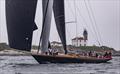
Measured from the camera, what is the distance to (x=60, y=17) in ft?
249

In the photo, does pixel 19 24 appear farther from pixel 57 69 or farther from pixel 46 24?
pixel 57 69

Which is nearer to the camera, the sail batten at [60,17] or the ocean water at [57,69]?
the ocean water at [57,69]

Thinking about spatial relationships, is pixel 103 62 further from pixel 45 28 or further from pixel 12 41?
pixel 12 41

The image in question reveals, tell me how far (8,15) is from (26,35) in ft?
12.4

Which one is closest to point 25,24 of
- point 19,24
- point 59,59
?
point 19,24

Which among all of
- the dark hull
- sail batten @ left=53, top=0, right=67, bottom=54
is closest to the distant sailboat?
the dark hull

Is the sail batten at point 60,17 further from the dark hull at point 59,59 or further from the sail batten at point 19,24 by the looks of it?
the sail batten at point 19,24

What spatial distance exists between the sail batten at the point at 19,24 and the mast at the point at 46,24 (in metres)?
4.33

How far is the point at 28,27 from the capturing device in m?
65.0

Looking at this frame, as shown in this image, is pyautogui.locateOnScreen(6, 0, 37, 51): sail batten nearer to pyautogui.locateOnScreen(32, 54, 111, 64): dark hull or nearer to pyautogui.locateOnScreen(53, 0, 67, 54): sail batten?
pyautogui.locateOnScreen(32, 54, 111, 64): dark hull

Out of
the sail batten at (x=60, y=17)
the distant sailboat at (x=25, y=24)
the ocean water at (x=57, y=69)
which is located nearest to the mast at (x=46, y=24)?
the distant sailboat at (x=25, y=24)

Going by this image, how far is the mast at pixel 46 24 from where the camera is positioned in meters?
69.5

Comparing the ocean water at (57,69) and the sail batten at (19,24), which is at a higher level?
the sail batten at (19,24)

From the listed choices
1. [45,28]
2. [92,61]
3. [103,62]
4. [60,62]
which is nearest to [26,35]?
[45,28]
